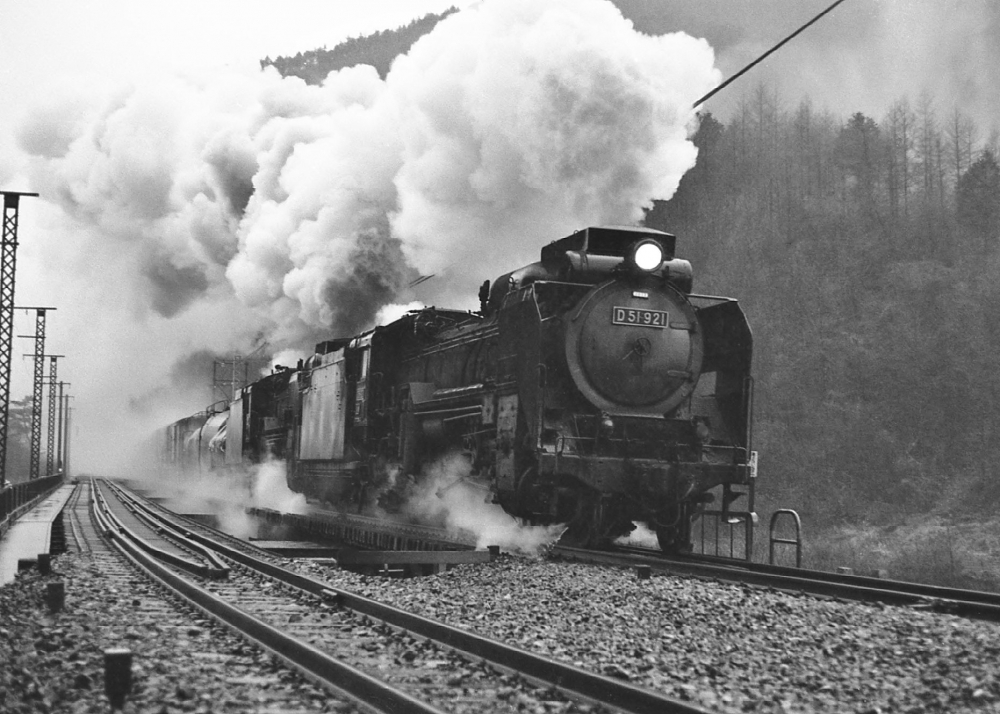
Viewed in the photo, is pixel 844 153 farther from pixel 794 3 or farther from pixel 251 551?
pixel 251 551

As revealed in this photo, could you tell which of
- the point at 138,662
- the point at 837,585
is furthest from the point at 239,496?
the point at 138,662

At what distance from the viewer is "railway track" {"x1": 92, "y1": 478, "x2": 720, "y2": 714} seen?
5.05m

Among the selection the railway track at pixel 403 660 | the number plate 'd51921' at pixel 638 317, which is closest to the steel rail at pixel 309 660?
the railway track at pixel 403 660

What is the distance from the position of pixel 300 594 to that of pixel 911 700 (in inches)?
223

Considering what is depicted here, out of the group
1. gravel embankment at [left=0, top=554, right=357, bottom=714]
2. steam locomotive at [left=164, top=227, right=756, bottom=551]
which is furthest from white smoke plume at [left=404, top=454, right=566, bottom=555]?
gravel embankment at [left=0, top=554, right=357, bottom=714]

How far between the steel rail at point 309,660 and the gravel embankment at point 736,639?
130 centimetres

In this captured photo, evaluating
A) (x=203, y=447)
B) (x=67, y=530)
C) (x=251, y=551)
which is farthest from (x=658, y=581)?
(x=203, y=447)

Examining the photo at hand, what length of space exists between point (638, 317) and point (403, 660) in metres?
6.20

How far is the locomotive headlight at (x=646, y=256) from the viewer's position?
11633 mm

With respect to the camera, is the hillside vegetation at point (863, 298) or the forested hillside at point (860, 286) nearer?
the hillside vegetation at point (863, 298)

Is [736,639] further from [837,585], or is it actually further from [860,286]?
[860,286]

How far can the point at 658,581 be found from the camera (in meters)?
9.41

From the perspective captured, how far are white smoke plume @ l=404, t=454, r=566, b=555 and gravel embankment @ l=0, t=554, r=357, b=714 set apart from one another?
472 centimetres

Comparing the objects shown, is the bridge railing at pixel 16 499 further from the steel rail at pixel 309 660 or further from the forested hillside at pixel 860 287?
the forested hillside at pixel 860 287
